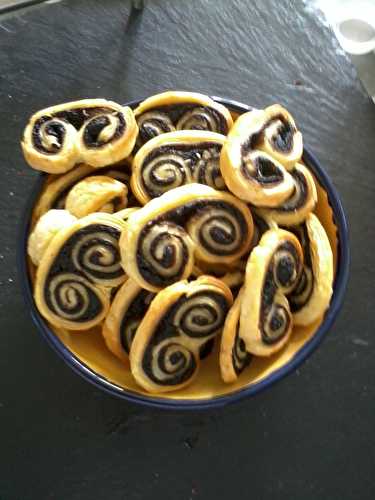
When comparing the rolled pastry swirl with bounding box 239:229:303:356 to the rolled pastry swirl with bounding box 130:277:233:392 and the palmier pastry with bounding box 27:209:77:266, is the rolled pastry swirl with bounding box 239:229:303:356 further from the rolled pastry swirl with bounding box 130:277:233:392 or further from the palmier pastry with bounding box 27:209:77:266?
the palmier pastry with bounding box 27:209:77:266

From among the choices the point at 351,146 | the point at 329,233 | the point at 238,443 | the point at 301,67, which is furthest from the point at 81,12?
the point at 238,443

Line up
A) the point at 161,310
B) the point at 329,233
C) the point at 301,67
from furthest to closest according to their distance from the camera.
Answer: the point at 301,67 → the point at 329,233 → the point at 161,310

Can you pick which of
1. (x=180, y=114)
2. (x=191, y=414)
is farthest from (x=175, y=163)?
(x=191, y=414)

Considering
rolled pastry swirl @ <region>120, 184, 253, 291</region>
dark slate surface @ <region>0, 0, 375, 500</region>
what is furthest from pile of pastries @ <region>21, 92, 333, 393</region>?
dark slate surface @ <region>0, 0, 375, 500</region>

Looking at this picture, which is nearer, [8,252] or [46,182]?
[46,182]

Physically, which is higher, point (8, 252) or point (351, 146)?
point (351, 146)

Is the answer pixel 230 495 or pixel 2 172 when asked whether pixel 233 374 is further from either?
pixel 2 172

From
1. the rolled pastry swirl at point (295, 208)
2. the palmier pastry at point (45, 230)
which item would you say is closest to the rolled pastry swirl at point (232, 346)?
the rolled pastry swirl at point (295, 208)
